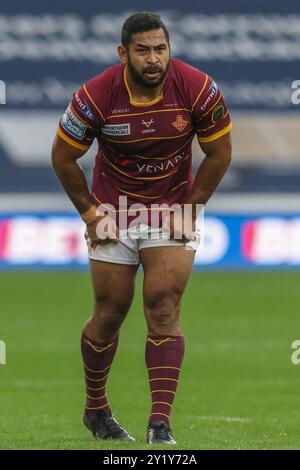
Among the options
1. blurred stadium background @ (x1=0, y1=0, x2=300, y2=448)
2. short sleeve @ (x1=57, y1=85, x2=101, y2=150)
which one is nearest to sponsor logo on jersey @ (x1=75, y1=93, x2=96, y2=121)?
short sleeve @ (x1=57, y1=85, x2=101, y2=150)

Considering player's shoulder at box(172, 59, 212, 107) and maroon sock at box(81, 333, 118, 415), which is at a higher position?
player's shoulder at box(172, 59, 212, 107)

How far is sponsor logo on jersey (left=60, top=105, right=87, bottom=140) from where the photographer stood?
7.30 m

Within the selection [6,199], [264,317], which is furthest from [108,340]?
[6,199]

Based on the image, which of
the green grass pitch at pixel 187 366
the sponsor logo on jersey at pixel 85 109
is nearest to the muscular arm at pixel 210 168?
the sponsor logo on jersey at pixel 85 109

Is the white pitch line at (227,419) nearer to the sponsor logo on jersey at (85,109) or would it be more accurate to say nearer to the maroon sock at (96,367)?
the maroon sock at (96,367)

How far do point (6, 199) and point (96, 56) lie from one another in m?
2.53

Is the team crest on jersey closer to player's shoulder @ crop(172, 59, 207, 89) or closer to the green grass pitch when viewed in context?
player's shoulder @ crop(172, 59, 207, 89)

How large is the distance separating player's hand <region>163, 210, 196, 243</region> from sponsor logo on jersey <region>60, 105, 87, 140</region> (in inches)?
27.5

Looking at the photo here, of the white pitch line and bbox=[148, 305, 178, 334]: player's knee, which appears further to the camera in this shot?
the white pitch line

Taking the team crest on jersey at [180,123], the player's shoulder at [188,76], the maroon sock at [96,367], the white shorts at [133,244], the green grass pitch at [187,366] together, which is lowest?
the green grass pitch at [187,366]

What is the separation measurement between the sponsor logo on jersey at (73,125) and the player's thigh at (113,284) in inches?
30.3

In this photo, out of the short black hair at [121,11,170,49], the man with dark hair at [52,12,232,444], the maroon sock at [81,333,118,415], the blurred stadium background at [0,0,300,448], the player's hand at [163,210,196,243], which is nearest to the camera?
the short black hair at [121,11,170,49]

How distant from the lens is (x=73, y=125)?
24.0 feet

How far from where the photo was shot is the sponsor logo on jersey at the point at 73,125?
7.30m
